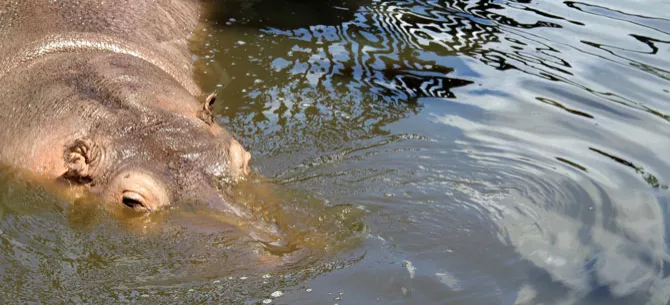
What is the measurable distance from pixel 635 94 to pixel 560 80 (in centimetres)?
72

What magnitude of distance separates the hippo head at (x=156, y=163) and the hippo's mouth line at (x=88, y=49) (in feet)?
4.59

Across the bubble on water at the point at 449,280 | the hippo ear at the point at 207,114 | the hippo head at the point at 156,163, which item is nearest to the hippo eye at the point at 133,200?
the hippo head at the point at 156,163

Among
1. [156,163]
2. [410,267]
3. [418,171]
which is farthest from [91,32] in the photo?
[410,267]

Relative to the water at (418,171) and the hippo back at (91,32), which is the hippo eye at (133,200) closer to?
the water at (418,171)

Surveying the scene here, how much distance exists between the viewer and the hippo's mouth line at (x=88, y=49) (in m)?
6.44

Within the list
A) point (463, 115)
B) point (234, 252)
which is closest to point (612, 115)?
point (463, 115)

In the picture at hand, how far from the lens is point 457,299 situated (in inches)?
170

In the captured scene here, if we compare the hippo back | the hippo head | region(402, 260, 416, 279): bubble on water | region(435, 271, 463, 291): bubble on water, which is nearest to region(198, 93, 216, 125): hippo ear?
the hippo head

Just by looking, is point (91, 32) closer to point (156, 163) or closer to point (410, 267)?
point (156, 163)

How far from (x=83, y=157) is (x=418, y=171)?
243cm

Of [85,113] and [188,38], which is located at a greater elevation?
[85,113]

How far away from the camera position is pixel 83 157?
5191 mm

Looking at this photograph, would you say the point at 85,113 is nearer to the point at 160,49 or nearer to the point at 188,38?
the point at 160,49

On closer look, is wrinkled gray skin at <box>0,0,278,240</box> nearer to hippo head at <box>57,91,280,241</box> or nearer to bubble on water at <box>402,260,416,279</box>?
hippo head at <box>57,91,280,241</box>
